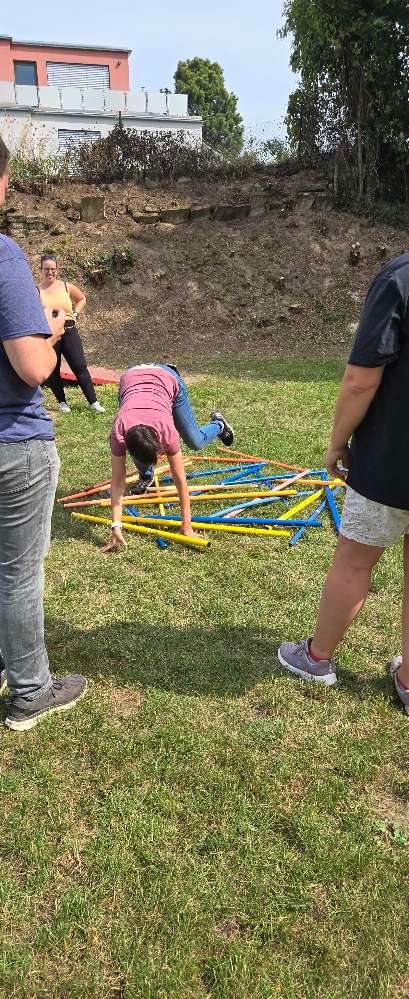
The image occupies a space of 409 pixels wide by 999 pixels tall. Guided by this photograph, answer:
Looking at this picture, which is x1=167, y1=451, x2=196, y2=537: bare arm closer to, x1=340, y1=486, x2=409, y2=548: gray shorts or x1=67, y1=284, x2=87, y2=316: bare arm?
x1=340, y1=486, x2=409, y2=548: gray shorts

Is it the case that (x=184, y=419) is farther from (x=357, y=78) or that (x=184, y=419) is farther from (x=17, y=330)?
(x=357, y=78)

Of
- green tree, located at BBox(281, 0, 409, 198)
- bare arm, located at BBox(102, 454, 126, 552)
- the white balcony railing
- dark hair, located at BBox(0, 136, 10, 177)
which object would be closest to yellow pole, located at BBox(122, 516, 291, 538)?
bare arm, located at BBox(102, 454, 126, 552)

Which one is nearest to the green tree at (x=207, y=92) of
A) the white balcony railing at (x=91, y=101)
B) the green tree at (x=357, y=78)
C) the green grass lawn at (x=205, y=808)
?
the white balcony railing at (x=91, y=101)

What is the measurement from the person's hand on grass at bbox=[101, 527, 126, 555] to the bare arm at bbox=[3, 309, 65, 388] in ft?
7.11

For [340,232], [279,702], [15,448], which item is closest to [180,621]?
[279,702]

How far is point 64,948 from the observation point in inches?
79.1

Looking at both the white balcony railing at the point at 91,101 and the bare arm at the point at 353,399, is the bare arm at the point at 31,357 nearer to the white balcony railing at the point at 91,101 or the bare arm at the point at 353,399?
the bare arm at the point at 353,399

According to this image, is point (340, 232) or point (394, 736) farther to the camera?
point (340, 232)

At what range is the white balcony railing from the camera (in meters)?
26.7

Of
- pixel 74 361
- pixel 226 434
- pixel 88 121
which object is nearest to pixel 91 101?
pixel 88 121

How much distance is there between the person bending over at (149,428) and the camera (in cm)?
399

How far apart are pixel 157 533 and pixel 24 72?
1431 inches

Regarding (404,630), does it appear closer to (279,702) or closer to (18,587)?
(279,702)

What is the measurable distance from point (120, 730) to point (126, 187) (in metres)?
15.9
